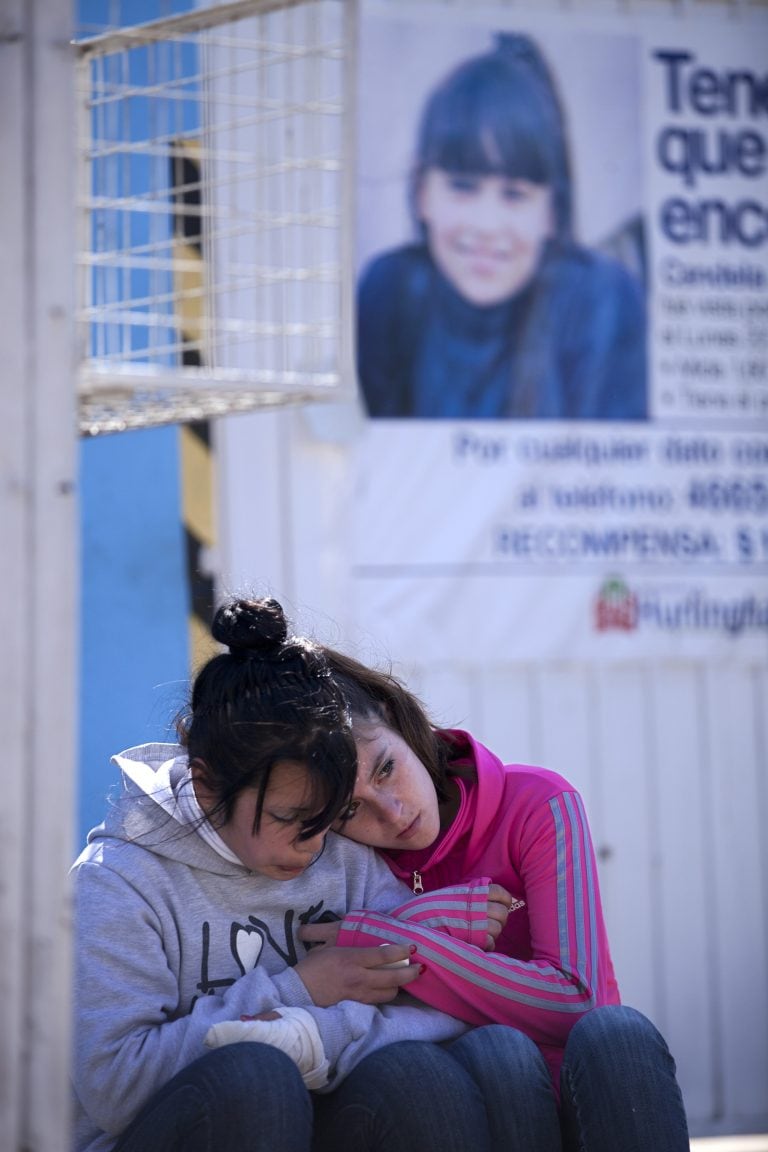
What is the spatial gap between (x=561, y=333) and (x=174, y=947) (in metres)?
2.41

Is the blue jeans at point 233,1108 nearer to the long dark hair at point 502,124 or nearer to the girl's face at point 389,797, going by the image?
the girl's face at point 389,797

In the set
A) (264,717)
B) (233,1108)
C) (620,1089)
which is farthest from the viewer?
(264,717)

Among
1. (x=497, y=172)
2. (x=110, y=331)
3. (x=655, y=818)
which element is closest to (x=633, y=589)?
(x=655, y=818)

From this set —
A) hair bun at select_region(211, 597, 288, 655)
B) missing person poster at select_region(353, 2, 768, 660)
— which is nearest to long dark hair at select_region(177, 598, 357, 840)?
hair bun at select_region(211, 597, 288, 655)

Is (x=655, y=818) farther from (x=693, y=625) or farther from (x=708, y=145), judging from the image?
(x=708, y=145)

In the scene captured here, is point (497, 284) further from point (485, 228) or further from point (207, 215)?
point (207, 215)

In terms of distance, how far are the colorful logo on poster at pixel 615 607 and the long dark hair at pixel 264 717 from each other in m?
1.95

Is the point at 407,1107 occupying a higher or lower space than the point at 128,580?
lower

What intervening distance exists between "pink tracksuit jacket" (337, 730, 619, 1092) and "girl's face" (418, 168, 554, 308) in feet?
6.42

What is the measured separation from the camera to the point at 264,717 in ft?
6.92

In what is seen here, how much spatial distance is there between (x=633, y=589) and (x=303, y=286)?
122 centimetres

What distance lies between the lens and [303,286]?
3.90 meters

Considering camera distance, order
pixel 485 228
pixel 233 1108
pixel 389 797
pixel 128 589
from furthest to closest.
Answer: pixel 485 228
pixel 128 589
pixel 389 797
pixel 233 1108

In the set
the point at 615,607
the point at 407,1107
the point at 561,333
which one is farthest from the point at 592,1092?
the point at 561,333
